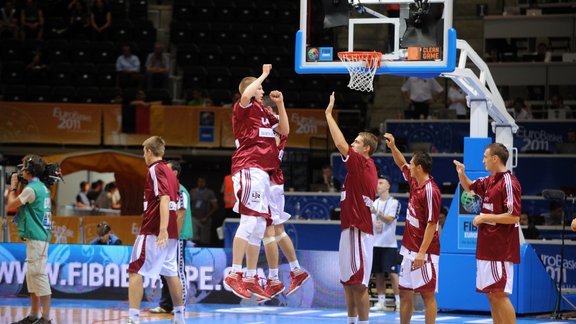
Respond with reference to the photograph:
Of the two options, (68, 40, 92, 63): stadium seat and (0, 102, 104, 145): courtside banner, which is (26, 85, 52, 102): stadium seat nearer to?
(0, 102, 104, 145): courtside banner

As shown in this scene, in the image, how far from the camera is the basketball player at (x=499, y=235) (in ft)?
35.9

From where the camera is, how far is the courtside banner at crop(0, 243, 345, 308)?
16.2 m

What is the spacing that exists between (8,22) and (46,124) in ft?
14.9

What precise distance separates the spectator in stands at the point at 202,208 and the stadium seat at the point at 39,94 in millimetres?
4420

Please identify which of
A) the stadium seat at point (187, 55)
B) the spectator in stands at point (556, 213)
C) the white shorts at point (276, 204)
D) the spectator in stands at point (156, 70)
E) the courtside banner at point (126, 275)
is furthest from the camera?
the stadium seat at point (187, 55)

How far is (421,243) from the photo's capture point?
37.0 feet

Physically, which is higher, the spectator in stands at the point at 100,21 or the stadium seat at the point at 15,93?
the spectator in stands at the point at 100,21

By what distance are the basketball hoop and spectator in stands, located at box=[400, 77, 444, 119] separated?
11.9 m

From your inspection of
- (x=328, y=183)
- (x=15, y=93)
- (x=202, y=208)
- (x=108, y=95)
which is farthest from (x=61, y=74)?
(x=328, y=183)

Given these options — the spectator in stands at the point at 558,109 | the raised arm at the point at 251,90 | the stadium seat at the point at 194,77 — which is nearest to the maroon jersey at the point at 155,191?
the raised arm at the point at 251,90

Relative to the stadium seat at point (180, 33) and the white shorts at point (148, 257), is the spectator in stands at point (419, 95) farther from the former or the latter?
the white shorts at point (148, 257)

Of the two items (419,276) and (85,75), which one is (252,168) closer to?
(419,276)

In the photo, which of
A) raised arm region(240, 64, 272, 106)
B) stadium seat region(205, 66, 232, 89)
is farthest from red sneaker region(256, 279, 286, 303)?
stadium seat region(205, 66, 232, 89)

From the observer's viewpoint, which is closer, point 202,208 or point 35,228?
point 35,228
